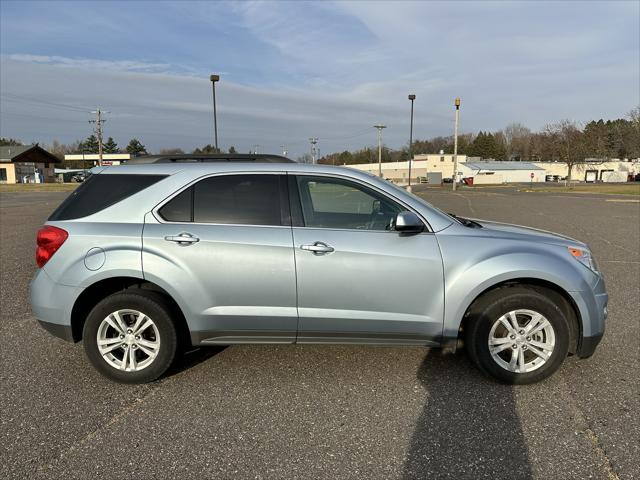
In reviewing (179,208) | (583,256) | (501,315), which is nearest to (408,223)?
(501,315)

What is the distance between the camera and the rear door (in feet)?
11.1

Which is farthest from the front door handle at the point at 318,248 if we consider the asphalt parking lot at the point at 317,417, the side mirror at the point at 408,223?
the asphalt parking lot at the point at 317,417

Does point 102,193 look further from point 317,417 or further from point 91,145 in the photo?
point 91,145

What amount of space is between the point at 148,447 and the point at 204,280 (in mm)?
1181

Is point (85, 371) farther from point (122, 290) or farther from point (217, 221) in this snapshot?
point (217, 221)

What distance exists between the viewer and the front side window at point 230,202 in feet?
11.5

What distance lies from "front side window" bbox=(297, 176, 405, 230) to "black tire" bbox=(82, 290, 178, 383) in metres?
1.34

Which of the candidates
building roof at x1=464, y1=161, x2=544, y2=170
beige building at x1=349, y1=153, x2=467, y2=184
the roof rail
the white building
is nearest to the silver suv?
the roof rail

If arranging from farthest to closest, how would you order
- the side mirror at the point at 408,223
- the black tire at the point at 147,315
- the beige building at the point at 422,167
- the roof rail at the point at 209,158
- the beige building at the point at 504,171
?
the beige building at the point at 422,167
the beige building at the point at 504,171
the roof rail at the point at 209,158
the black tire at the point at 147,315
the side mirror at the point at 408,223

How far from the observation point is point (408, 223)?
3340 mm

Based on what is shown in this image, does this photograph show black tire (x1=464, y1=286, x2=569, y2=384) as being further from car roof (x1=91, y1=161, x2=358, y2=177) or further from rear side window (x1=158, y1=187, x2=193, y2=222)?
rear side window (x1=158, y1=187, x2=193, y2=222)

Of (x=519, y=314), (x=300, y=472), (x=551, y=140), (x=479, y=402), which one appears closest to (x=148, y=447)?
(x=300, y=472)

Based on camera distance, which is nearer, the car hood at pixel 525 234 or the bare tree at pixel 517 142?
the car hood at pixel 525 234

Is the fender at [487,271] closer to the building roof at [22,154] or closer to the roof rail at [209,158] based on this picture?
the roof rail at [209,158]
